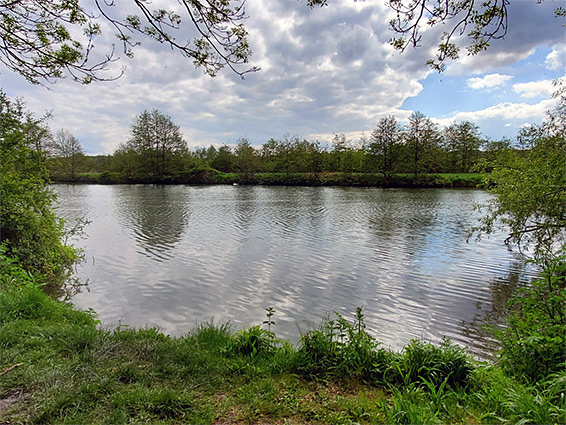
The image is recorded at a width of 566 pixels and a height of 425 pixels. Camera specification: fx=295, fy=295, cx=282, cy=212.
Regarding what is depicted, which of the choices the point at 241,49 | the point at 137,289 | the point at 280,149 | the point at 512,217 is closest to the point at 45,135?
the point at 137,289

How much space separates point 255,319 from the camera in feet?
19.9

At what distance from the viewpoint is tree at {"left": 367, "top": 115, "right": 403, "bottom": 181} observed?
4669cm

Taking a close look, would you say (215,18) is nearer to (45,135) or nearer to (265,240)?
(45,135)

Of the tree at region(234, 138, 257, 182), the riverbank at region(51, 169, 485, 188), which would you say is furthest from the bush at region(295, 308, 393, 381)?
the tree at region(234, 138, 257, 182)

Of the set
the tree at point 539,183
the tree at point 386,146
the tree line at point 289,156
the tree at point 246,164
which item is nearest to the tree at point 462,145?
the tree line at point 289,156

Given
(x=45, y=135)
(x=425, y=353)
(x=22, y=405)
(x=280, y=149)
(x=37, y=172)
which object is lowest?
(x=425, y=353)

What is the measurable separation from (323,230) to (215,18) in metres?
11.7

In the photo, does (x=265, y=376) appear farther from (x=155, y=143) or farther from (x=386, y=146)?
(x=155, y=143)

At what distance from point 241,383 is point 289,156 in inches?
2164

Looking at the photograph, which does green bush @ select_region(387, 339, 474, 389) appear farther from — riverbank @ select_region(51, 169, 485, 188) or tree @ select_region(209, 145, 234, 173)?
tree @ select_region(209, 145, 234, 173)

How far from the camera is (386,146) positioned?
4722cm

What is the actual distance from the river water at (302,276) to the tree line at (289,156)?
112 ft

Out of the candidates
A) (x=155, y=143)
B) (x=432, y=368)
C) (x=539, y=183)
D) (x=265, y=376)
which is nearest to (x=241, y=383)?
(x=265, y=376)

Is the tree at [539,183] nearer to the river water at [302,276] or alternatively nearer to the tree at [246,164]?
the river water at [302,276]
